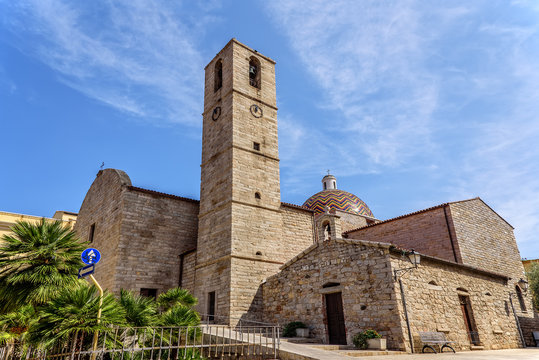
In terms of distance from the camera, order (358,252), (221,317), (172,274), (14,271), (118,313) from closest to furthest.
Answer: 1. (118,313)
2. (14,271)
3. (358,252)
4. (221,317)
5. (172,274)

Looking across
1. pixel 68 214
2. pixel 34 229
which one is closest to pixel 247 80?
pixel 34 229

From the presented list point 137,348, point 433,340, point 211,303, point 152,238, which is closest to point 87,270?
point 137,348

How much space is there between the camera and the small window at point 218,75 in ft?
64.0

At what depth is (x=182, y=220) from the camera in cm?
1867

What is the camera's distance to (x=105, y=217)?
18.9 metres

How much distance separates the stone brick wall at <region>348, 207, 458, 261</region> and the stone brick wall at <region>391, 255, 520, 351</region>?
6.89 ft

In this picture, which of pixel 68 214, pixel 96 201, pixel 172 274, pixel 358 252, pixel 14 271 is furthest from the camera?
pixel 68 214

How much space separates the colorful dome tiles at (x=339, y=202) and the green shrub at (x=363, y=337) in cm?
1756

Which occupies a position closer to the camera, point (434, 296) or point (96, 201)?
point (434, 296)

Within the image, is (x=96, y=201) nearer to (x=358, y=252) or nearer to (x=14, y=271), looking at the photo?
(x=14, y=271)

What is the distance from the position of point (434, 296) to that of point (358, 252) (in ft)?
10.2

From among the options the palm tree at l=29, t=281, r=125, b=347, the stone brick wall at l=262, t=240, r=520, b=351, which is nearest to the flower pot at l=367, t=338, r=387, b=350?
the stone brick wall at l=262, t=240, r=520, b=351

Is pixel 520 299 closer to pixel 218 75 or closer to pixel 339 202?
pixel 339 202

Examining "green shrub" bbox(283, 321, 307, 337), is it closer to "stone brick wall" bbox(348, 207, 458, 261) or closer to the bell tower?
the bell tower
